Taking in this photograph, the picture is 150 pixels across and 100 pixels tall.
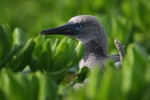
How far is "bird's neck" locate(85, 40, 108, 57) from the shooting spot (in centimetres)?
462

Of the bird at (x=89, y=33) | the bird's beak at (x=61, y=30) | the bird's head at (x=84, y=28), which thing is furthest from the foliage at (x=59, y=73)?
the bird's head at (x=84, y=28)

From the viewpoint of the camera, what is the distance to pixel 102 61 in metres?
4.27

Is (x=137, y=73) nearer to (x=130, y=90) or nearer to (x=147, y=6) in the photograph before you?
(x=130, y=90)

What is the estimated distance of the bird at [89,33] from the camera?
14.9 ft

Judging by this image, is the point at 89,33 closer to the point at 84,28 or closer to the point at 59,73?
the point at 84,28

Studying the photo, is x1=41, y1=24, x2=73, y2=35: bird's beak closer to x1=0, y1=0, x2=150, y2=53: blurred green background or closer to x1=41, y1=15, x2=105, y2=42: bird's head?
x1=41, y1=15, x2=105, y2=42: bird's head

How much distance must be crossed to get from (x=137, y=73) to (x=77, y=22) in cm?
265

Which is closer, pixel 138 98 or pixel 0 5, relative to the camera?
pixel 138 98

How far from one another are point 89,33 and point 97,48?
0.34 m

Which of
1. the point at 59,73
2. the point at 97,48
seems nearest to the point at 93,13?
the point at 97,48

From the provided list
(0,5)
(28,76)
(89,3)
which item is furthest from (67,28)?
(0,5)

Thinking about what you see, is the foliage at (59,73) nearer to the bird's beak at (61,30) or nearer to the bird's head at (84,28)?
the bird's beak at (61,30)

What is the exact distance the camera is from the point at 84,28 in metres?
5.08

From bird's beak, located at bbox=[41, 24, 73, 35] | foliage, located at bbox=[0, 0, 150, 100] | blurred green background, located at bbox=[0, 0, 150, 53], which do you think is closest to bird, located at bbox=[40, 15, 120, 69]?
bird's beak, located at bbox=[41, 24, 73, 35]
